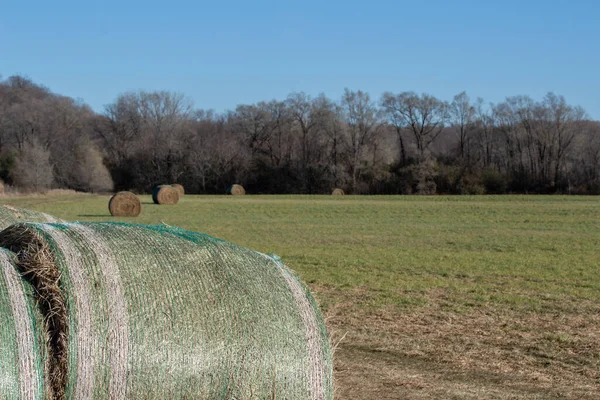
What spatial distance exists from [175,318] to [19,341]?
40.4 inches

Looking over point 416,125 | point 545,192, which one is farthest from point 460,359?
point 416,125

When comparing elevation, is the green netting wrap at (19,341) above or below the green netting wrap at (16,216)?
below

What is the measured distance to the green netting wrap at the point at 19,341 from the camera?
4551mm

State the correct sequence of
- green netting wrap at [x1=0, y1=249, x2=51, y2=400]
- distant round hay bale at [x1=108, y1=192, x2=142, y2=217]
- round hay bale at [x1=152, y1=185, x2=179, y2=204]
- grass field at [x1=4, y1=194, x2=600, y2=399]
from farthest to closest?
round hay bale at [x1=152, y1=185, x2=179, y2=204], distant round hay bale at [x1=108, y1=192, x2=142, y2=217], grass field at [x1=4, y1=194, x2=600, y2=399], green netting wrap at [x1=0, y1=249, x2=51, y2=400]

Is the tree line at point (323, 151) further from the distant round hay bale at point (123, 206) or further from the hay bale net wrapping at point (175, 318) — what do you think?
the hay bale net wrapping at point (175, 318)

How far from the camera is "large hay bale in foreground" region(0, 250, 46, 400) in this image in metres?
4.55

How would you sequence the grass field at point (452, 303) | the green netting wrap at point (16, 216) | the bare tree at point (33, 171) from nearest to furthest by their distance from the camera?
the grass field at point (452, 303) < the green netting wrap at point (16, 216) < the bare tree at point (33, 171)

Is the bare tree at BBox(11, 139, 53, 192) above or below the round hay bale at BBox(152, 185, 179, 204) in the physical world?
above

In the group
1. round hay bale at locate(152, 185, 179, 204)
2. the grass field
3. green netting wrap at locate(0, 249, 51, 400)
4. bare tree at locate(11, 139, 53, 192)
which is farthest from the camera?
bare tree at locate(11, 139, 53, 192)

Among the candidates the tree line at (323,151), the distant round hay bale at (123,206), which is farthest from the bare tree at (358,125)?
the distant round hay bale at (123,206)

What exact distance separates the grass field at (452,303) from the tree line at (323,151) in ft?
161

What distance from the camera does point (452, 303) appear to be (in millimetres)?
12695

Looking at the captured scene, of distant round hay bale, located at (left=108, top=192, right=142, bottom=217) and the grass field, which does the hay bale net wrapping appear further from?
distant round hay bale, located at (left=108, top=192, right=142, bottom=217)

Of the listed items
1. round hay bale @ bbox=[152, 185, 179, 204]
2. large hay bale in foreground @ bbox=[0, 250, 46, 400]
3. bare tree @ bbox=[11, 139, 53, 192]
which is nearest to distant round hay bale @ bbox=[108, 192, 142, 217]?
round hay bale @ bbox=[152, 185, 179, 204]
